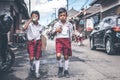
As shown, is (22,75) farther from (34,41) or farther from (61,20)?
(61,20)

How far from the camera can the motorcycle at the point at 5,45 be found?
759 centimetres

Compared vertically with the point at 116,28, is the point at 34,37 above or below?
below

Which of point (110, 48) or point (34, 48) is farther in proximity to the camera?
point (110, 48)

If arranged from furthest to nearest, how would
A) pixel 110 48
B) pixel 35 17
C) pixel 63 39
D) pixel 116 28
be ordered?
pixel 110 48 → pixel 116 28 → pixel 63 39 → pixel 35 17

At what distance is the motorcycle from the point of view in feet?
24.9

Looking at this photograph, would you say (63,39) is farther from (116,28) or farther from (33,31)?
(116,28)

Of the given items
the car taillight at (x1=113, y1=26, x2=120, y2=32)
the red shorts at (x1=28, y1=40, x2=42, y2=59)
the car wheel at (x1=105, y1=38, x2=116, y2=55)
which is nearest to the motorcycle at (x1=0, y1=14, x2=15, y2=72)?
the red shorts at (x1=28, y1=40, x2=42, y2=59)

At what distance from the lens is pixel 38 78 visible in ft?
24.1

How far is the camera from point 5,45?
7906mm

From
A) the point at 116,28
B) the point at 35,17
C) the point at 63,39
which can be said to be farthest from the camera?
the point at 116,28

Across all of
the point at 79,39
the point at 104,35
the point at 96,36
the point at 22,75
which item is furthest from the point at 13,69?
the point at 79,39

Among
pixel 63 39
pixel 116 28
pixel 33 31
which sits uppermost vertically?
pixel 116 28

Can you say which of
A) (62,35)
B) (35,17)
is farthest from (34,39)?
(62,35)

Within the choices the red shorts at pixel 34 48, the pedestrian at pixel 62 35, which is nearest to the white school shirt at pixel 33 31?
Result: the red shorts at pixel 34 48
